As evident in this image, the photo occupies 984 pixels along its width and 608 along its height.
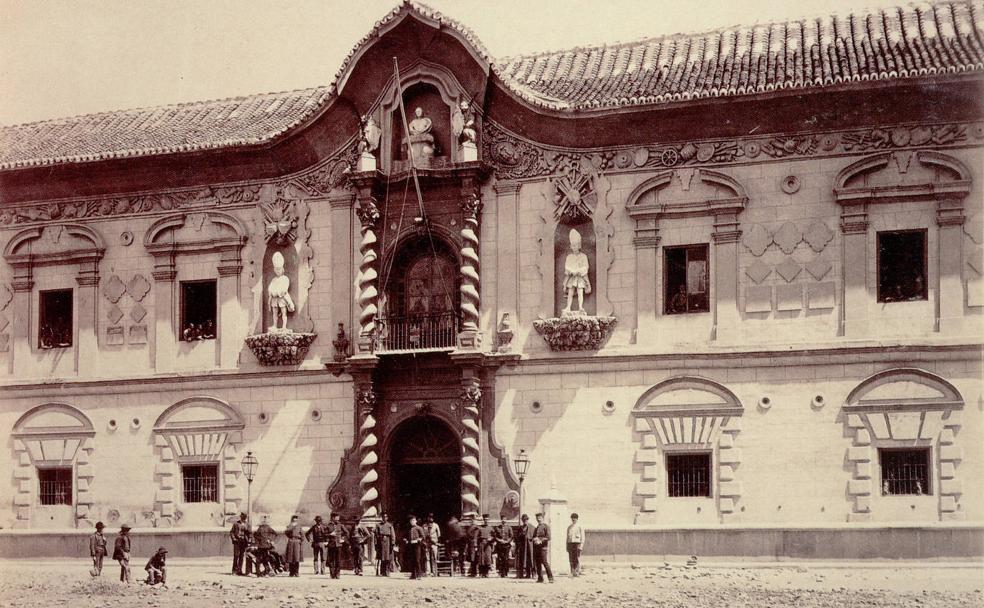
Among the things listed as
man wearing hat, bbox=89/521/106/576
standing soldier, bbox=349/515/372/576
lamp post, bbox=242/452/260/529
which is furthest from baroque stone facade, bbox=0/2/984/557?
man wearing hat, bbox=89/521/106/576

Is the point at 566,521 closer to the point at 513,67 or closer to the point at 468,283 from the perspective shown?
the point at 468,283

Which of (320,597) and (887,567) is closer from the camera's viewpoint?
(320,597)

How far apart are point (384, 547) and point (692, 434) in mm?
6204

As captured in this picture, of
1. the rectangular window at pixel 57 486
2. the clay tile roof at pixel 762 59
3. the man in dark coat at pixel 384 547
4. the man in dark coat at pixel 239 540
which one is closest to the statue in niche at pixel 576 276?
the clay tile roof at pixel 762 59

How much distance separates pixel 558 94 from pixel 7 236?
1297 cm

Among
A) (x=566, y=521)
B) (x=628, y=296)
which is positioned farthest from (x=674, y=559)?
(x=628, y=296)

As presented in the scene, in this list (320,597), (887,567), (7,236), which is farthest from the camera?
(7,236)

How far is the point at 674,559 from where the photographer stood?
25.9 m

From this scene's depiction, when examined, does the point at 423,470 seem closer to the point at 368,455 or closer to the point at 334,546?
the point at 368,455

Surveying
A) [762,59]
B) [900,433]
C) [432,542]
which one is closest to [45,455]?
[432,542]

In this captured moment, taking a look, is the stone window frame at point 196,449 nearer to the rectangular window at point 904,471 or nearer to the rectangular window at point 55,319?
the rectangular window at point 55,319

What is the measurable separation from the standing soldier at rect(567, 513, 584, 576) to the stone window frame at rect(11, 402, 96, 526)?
11295mm

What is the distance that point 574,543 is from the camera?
24312 mm

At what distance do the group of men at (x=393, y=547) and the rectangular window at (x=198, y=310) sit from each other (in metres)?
4.89
